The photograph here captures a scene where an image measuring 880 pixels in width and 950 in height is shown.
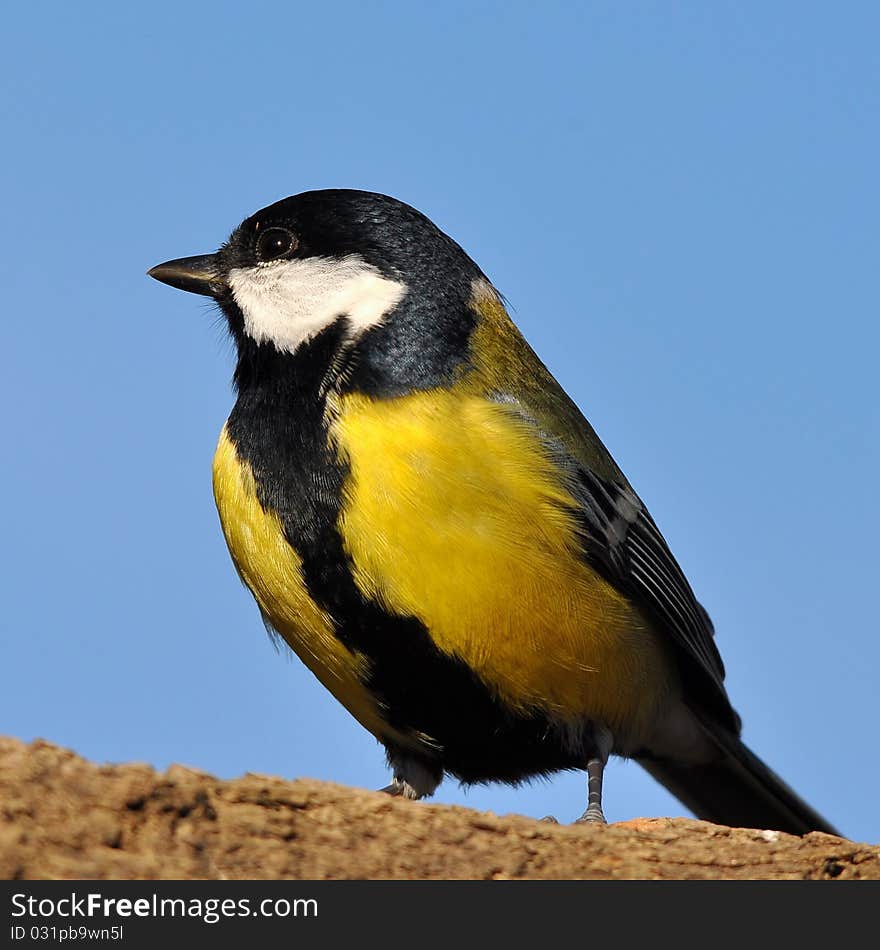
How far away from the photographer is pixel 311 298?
7074mm

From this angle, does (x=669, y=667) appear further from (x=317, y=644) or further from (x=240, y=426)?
(x=240, y=426)

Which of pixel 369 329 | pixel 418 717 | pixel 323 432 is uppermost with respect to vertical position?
pixel 369 329

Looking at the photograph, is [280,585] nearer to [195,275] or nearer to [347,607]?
[347,607]

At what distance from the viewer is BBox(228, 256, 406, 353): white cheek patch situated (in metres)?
6.97

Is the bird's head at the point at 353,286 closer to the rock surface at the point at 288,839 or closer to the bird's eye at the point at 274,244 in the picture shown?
the bird's eye at the point at 274,244

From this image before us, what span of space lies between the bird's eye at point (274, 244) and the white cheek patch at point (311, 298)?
0.24 ft

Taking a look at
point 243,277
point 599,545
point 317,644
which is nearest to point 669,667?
point 599,545

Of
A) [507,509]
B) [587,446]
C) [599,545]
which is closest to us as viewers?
[507,509]

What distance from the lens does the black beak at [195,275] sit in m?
7.60

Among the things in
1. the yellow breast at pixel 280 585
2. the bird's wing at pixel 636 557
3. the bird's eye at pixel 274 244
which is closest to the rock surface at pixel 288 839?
the yellow breast at pixel 280 585

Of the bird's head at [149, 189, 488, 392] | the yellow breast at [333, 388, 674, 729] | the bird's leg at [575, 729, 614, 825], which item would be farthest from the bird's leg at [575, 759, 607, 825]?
the bird's head at [149, 189, 488, 392]

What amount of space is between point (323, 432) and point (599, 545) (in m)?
1.41

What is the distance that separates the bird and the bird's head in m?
0.01
